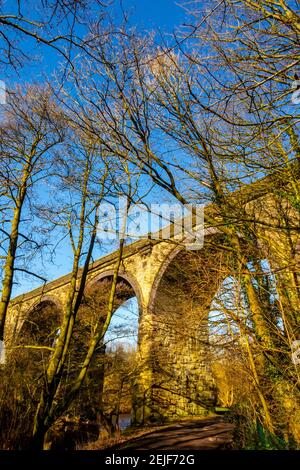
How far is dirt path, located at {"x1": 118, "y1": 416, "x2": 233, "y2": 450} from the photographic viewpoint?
5595 mm

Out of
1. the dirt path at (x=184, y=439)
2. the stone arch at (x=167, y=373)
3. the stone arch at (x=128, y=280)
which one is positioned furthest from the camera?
the stone arch at (x=128, y=280)

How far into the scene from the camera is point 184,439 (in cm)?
626

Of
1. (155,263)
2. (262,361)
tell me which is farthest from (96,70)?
(155,263)

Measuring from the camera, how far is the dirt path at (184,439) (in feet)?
18.4

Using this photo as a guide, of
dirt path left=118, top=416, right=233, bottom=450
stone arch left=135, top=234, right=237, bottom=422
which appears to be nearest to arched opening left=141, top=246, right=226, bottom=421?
stone arch left=135, top=234, right=237, bottom=422

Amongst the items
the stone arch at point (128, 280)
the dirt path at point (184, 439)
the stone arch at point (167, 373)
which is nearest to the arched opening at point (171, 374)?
the stone arch at point (167, 373)

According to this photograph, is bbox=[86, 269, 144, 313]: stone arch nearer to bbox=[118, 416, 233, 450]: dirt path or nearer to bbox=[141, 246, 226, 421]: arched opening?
bbox=[141, 246, 226, 421]: arched opening

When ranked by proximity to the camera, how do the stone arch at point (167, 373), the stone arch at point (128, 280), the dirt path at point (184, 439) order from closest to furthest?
the dirt path at point (184, 439), the stone arch at point (167, 373), the stone arch at point (128, 280)

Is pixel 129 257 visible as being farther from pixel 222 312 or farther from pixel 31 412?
pixel 222 312

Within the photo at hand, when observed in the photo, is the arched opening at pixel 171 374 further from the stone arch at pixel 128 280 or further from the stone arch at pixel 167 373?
the stone arch at pixel 128 280

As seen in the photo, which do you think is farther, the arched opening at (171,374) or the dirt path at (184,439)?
the arched opening at (171,374)

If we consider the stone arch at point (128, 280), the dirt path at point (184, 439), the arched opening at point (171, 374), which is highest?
the stone arch at point (128, 280)

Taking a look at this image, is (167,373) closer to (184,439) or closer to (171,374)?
(171,374)

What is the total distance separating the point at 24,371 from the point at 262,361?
4907 mm
